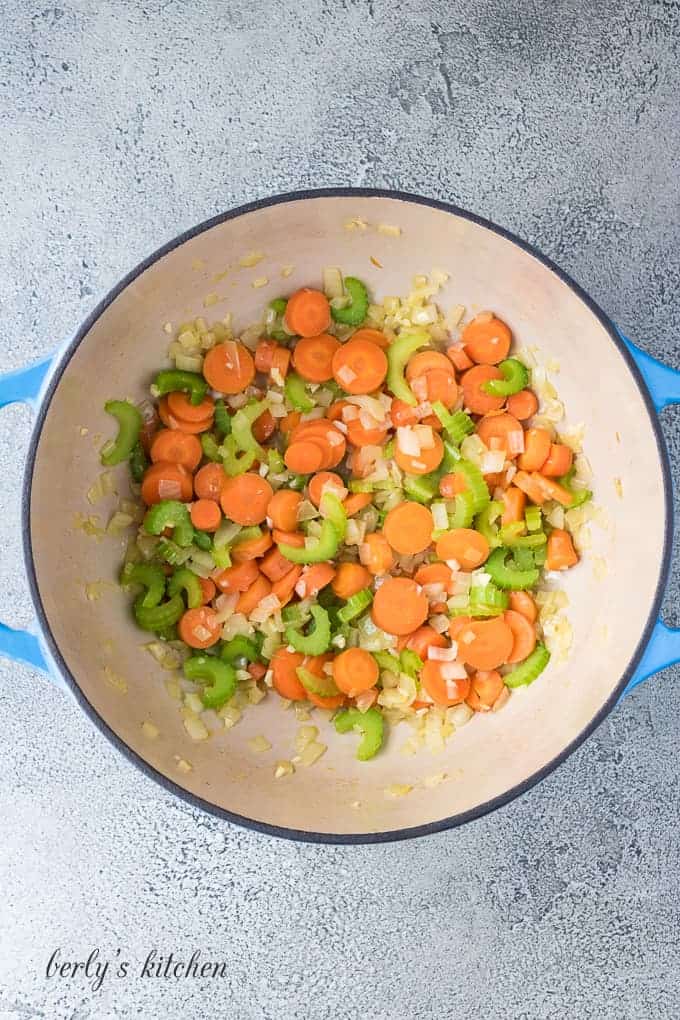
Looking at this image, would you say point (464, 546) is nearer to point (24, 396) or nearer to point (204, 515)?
point (204, 515)

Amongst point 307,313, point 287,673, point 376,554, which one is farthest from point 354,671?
point 307,313

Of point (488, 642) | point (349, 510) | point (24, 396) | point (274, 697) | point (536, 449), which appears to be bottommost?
point (274, 697)

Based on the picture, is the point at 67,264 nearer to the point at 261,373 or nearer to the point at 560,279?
the point at 261,373

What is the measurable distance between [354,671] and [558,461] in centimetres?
62

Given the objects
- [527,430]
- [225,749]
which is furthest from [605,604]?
[225,749]

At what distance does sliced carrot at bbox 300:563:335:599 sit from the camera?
75.1 inches

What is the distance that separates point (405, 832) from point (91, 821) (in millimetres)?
765

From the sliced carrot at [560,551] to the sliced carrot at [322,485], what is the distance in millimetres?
460

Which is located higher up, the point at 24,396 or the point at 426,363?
the point at 24,396

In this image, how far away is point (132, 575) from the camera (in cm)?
188

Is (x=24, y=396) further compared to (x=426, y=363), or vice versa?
(x=426, y=363)

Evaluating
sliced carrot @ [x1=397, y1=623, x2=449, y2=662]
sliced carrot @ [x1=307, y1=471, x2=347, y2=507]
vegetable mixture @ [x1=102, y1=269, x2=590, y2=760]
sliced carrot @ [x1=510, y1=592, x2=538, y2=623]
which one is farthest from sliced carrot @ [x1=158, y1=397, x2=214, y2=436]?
sliced carrot @ [x1=510, y1=592, x2=538, y2=623]

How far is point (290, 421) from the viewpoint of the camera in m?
1.95

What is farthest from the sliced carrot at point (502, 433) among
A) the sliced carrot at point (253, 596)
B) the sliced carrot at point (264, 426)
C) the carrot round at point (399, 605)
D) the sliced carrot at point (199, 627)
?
the sliced carrot at point (199, 627)
